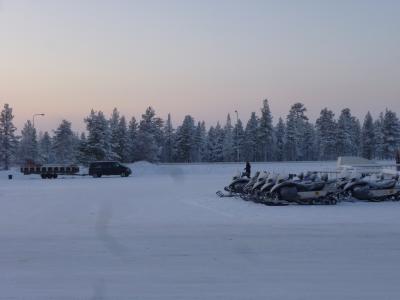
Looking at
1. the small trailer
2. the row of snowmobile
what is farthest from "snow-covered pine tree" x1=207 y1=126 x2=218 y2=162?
the row of snowmobile

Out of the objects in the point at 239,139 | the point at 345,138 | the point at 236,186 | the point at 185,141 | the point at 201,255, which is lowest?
the point at 201,255

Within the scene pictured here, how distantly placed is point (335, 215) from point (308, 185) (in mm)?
4332

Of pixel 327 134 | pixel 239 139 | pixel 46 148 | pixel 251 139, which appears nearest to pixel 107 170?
pixel 251 139

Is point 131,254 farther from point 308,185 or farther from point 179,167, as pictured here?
point 179,167

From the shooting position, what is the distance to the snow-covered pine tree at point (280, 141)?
121375mm

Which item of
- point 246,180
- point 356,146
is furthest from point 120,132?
point 246,180

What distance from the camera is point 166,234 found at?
13.3 m

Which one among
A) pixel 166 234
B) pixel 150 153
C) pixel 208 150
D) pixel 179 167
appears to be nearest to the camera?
pixel 166 234

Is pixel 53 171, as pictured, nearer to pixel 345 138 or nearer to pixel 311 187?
pixel 311 187

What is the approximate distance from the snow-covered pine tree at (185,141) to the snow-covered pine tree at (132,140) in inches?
440

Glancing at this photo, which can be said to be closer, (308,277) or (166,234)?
(308,277)

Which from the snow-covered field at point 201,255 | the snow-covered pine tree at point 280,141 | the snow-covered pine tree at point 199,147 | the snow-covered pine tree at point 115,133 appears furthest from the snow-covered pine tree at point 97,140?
the snow-covered field at point 201,255

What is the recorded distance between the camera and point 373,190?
22.7m

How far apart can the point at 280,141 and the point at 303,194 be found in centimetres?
10299
